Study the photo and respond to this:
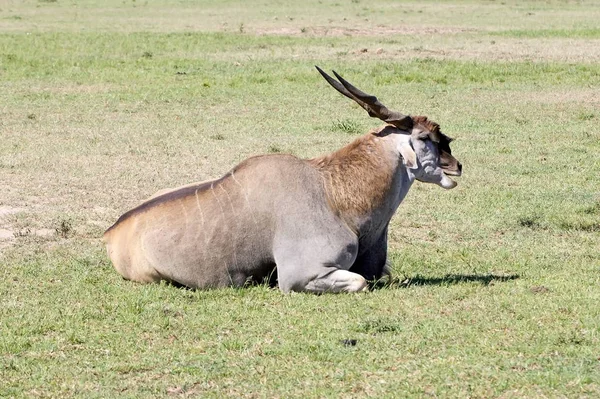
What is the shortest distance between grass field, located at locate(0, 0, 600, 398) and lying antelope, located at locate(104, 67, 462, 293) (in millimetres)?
188

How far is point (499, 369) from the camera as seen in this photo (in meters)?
5.31

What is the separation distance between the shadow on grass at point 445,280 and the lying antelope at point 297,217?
4.1 inches

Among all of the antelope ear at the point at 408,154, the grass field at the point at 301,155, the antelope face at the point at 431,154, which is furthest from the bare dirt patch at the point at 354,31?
the antelope ear at the point at 408,154

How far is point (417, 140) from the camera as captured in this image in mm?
7094

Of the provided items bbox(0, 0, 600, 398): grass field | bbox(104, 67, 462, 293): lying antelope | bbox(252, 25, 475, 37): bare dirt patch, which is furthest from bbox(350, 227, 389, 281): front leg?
bbox(252, 25, 475, 37): bare dirt patch

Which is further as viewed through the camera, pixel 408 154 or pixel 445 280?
pixel 445 280

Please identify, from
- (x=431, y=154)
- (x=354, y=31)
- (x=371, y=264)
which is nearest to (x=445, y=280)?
(x=371, y=264)

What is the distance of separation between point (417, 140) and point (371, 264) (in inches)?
33.4

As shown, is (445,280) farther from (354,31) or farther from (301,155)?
(354,31)

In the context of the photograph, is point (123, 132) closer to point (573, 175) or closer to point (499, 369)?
point (573, 175)

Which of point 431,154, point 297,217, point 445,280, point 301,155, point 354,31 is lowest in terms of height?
point 354,31

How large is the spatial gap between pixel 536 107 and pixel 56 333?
10.0 metres

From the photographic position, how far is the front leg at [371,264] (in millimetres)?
7133

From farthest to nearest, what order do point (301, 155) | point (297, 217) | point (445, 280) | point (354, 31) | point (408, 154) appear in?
1. point (354, 31)
2. point (301, 155)
3. point (445, 280)
4. point (408, 154)
5. point (297, 217)
